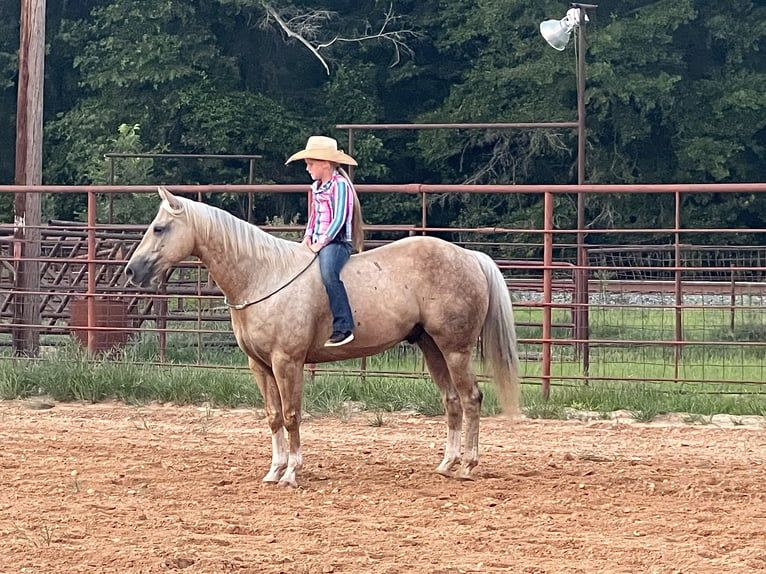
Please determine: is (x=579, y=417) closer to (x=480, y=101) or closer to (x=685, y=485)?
(x=685, y=485)

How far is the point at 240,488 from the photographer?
680 cm

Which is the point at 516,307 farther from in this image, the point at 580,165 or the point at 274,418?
the point at 274,418

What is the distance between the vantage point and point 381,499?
6523mm

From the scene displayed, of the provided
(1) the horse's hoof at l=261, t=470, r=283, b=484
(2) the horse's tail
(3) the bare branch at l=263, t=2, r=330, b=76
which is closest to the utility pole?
(1) the horse's hoof at l=261, t=470, r=283, b=484

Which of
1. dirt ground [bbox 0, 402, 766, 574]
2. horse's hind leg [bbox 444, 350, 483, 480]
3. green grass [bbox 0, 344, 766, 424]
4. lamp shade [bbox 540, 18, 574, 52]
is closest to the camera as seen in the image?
dirt ground [bbox 0, 402, 766, 574]

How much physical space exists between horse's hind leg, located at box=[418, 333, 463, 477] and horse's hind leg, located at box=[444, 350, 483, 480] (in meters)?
0.10

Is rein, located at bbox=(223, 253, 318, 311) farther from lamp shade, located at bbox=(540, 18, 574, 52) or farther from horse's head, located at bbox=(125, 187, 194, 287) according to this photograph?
lamp shade, located at bbox=(540, 18, 574, 52)

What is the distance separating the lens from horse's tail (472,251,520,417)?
7496 millimetres

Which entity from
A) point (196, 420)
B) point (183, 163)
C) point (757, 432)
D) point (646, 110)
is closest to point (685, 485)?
point (757, 432)

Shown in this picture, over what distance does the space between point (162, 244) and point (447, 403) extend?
6.62ft

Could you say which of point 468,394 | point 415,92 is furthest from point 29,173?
point 415,92

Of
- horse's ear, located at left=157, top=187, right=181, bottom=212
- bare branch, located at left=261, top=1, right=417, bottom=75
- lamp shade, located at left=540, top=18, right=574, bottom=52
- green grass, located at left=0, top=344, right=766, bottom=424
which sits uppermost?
bare branch, located at left=261, top=1, right=417, bottom=75

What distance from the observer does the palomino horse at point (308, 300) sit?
23.1 ft

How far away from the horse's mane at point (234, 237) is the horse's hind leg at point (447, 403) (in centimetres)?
106
